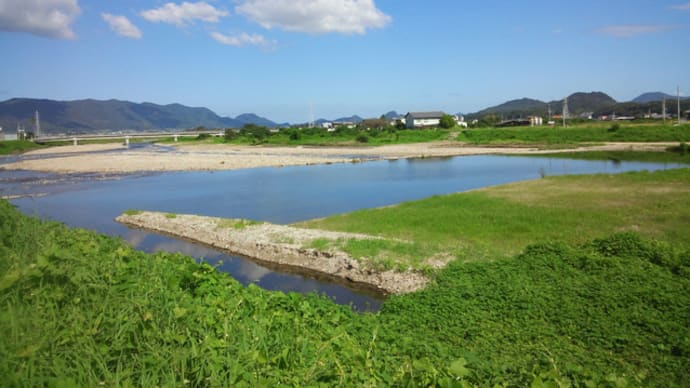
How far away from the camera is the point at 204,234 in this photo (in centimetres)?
1873

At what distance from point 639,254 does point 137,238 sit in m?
18.0

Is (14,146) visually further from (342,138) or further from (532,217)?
(532,217)

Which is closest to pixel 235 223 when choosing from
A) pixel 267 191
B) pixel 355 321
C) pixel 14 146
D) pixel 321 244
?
pixel 321 244

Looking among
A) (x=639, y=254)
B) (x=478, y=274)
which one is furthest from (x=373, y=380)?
(x=639, y=254)

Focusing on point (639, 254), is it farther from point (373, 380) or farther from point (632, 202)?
point (632, 202)

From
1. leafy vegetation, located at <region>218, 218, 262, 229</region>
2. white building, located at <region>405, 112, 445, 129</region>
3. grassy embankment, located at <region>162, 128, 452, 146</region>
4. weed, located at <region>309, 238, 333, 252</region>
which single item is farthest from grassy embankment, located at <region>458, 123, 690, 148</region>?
weed, located at <region>309, 238, 333, 252</region>

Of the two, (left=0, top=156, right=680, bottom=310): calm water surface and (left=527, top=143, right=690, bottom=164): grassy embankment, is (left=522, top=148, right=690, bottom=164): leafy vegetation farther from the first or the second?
(left=0, top=156, right=680, bottom=310): calm water surface

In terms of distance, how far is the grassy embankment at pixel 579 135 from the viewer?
187 ft

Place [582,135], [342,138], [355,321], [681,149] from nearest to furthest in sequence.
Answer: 1. [355,321]
2. [681,149]
3. [582,135]
4. [342,138]

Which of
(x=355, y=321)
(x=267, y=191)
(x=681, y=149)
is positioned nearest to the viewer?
(x=355, y=321)

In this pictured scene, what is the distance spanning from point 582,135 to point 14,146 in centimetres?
9593

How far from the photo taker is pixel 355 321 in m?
7.78

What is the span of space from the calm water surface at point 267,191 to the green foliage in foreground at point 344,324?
386 cm

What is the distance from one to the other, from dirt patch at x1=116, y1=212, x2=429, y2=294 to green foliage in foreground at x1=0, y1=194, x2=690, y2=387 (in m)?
2.17
